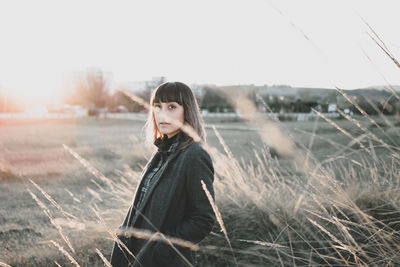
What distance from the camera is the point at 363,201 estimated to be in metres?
2.62

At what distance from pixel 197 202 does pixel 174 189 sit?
0.13 metres

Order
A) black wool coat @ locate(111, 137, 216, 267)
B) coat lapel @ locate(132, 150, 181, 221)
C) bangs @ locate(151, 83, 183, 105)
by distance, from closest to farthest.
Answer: black wool coat @ locate(111, 137, 216, 267) → coat lapel @ locate(132, 150, 181, 221) → bangs @ locate(151, 83, 183, 105)

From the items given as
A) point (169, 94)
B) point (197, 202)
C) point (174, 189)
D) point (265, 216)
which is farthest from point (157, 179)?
point (265, 216)

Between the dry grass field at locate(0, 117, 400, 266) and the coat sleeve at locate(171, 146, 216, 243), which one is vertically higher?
the coat sleeve at locate(171, 146, 216, 243)

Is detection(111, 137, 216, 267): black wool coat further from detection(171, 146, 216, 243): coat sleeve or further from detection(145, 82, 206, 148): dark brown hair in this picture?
detection(145, 82, 206, 148): dark brown hair

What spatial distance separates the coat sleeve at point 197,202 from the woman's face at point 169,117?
209 mm

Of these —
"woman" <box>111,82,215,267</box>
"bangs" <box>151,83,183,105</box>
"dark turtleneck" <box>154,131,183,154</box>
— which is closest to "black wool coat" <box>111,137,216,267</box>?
"woman" <box>111,82,215,267</box>

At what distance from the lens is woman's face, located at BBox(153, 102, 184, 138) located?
1.62 m

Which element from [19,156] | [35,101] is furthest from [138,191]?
[35,101]

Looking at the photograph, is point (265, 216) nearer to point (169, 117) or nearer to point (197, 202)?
point (197, 202)

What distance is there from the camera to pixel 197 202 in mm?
1442

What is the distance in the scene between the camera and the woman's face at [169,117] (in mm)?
1621

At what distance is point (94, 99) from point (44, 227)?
30.5 meters

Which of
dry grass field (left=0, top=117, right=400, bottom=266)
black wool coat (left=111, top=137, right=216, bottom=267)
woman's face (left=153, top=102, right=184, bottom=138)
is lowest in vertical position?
dry grass field (left=0, top=117, right=400, bottom=266)
